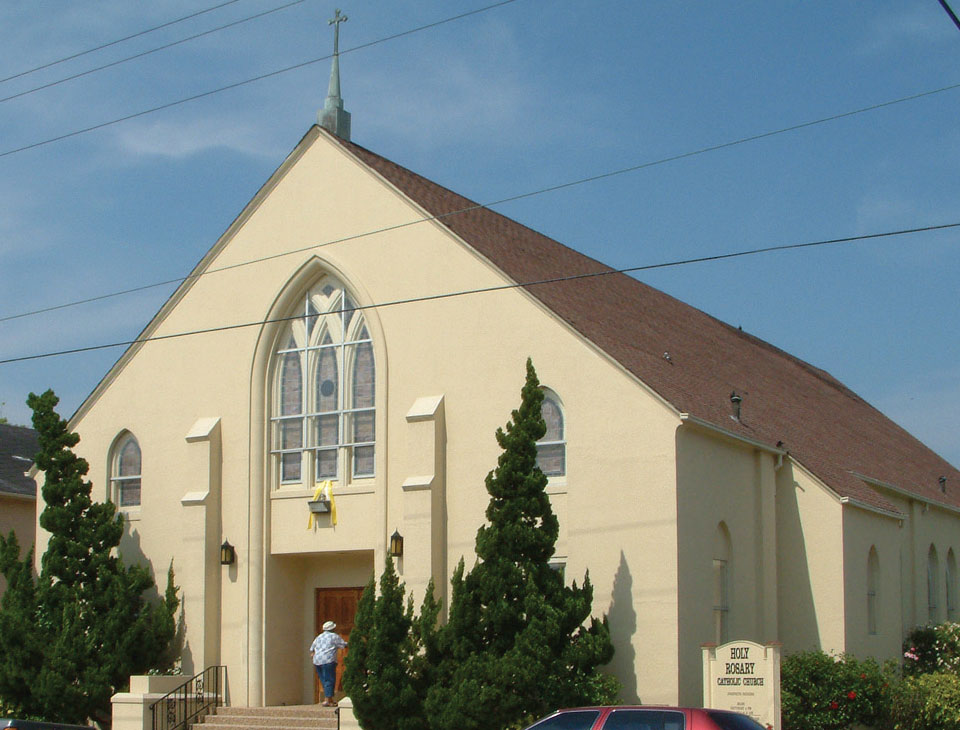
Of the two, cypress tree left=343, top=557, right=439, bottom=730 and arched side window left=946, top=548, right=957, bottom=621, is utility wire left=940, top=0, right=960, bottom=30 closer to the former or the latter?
cypress tree left=343, top=557, right=439, bottom=730

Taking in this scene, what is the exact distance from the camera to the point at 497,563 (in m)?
19.4

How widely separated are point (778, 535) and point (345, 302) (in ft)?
29.1

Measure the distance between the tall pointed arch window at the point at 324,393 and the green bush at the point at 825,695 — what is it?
26.0ft

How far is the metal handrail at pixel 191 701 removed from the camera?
73.4 ft

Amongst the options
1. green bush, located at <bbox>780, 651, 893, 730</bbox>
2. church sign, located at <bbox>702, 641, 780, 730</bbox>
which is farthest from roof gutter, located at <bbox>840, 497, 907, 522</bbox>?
church sign, located at <bbox>702, 641, 780, 730</bbox>

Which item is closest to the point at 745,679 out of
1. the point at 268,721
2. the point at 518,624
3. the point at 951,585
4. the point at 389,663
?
the point at 518,624

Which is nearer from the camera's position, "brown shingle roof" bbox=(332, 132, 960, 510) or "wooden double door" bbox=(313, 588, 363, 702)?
"brown shingle roof" bbox=(332, 132, 960, 510)

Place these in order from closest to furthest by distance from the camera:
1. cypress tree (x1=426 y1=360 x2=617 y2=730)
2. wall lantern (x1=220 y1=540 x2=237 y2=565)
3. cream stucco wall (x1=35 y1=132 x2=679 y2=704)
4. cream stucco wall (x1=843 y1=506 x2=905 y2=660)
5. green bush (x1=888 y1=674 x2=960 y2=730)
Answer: cypress tree (x1=426 y1=360 x2=617 y2=730) → cream stucco wall (x1=35 y1=132 x2=679 y2=704) → green bush (x1=888 y1=674 x2=960 y2=730) → cream stucco wall (x1=843 y1=506 x2=905 y2=660) → wall lantern (x1=220 y1=540 x2=237 y2=565)

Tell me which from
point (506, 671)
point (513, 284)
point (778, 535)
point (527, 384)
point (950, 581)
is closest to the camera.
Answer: point (506, 671)

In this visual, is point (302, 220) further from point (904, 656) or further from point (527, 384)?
point (904, 656)

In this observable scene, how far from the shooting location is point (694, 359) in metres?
26.7

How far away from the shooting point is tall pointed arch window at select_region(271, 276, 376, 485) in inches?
931

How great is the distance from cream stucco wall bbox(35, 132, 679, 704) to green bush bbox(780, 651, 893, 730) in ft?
7.52

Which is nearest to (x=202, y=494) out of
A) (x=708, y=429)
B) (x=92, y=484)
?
(x=92, y=484)
